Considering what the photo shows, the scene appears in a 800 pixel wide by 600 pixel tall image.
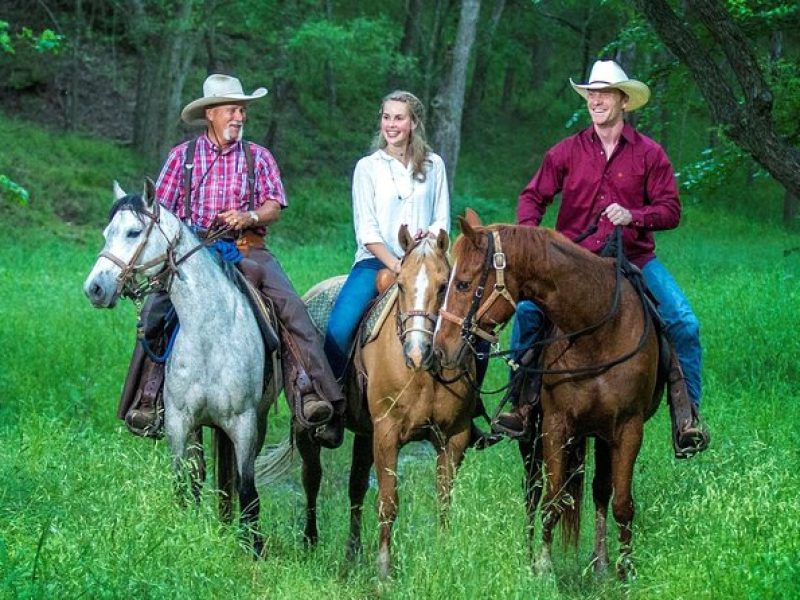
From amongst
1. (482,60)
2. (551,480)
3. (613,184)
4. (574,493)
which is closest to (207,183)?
(613,184)

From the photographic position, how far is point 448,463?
7984 millimetres

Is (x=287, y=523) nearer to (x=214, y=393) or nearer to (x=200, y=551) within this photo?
(x=214, y=393)

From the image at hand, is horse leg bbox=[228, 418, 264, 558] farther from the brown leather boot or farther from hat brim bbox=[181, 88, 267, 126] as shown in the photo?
hat brim bbox=[181, 88, 267, 126]

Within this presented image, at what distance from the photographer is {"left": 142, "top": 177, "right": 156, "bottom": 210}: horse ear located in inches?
297

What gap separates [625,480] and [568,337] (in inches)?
36.1

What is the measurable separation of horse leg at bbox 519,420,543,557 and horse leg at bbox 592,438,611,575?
14.1 inches

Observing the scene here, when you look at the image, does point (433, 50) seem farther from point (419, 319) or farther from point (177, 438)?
point (419, 319)

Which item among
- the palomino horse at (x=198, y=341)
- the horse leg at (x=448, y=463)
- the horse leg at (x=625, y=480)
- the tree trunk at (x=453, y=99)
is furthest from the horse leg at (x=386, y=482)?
the tree trunk at (x=453, y=99)

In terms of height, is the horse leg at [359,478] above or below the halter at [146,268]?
below

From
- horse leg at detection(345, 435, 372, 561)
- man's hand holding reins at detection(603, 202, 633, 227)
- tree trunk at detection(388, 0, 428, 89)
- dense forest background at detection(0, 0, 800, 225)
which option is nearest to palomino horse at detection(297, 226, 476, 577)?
horse leg at detection(345, 435, 372, 561)

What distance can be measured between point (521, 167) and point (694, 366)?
35357mm

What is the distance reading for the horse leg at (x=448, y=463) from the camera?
25.6 feet

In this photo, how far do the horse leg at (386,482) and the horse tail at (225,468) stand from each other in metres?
1.21

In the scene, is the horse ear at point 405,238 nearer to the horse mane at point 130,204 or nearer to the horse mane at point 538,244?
the horse mane at point 538,244
